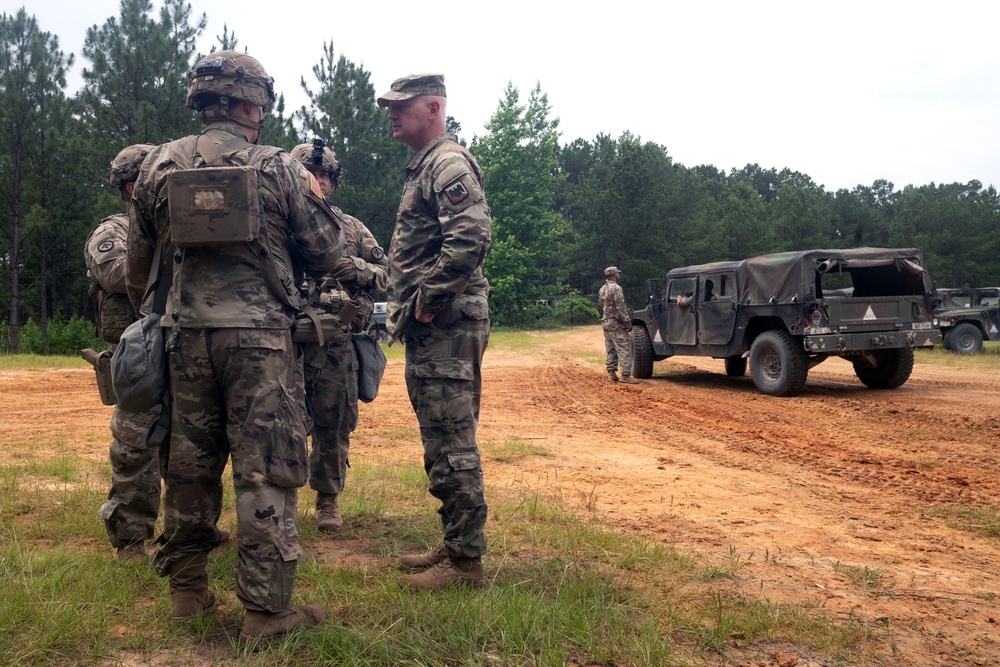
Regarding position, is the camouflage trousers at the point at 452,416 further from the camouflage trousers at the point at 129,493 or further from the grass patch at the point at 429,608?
the camouflage trousers at the point at 129,493

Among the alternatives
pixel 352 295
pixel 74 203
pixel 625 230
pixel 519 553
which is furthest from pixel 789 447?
pixel 625 230

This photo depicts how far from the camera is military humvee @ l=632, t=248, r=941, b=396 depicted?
9.52 m

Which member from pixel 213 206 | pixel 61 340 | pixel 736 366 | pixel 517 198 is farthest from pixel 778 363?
pixel 517 198

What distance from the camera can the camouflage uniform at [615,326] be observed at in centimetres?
1226

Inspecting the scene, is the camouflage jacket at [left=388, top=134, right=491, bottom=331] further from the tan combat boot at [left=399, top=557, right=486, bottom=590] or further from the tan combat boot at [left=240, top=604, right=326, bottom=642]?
the tan combat boot at [left=240, top=604, right=326, bottom=642]

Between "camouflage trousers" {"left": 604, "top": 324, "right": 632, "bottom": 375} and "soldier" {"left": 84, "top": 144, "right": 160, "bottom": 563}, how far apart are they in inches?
368

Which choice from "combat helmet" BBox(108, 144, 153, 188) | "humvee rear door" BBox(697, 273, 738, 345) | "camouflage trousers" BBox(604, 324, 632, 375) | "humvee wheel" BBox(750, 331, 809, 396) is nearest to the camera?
"combat helmet" BBox(108, 144, 153, 188)

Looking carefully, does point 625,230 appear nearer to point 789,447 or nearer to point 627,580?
point 789,447

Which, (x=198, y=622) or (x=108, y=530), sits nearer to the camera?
(x=198, y=622)

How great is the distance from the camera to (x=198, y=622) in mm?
2781

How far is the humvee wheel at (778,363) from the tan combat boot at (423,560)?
7444mm

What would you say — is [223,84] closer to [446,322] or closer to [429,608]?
[446,322]

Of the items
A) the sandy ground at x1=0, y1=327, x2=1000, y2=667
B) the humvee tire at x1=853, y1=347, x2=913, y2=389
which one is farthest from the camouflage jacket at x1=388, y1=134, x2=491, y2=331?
the humvee tire at x1=853, y1=347, x2=913, y2=389

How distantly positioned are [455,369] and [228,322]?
0.96 metres
